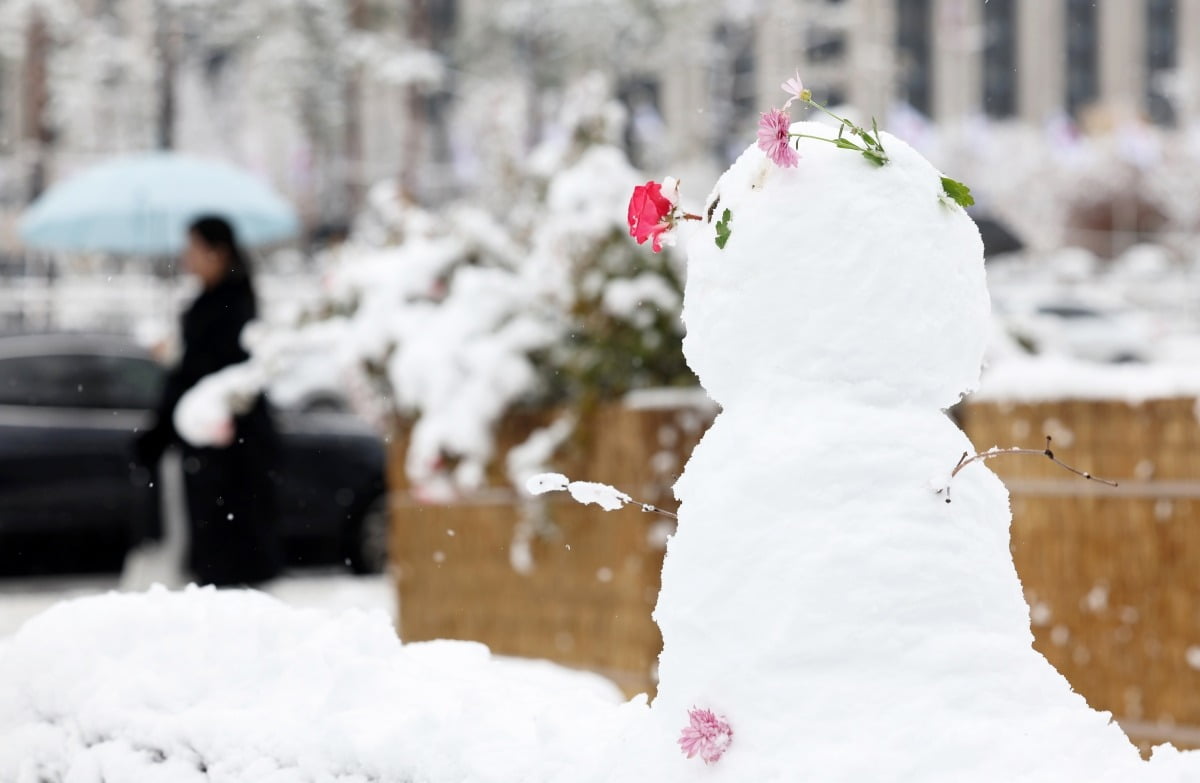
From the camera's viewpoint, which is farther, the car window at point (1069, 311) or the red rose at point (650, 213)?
the car window at point (1069, 311)

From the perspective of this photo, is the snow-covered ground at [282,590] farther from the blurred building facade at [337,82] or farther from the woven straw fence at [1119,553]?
the blurred building facade at [337,82]

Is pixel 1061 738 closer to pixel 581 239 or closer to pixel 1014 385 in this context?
pixel 1014 385

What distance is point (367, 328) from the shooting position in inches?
275

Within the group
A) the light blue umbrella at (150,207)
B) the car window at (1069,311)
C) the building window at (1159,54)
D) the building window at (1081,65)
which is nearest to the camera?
the light blue umbrella at (150,207)

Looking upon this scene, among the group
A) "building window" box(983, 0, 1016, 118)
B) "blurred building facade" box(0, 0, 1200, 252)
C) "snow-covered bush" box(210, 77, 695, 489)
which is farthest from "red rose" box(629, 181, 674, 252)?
"building window" box(983, 0, 1016, 118)

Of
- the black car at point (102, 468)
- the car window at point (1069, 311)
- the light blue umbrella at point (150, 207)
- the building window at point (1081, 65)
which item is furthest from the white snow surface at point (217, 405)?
the building window at point (1081, 65)

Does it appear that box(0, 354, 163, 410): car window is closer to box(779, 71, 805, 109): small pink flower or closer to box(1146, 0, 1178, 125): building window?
box(779, 71, 805, 109): small pink flower

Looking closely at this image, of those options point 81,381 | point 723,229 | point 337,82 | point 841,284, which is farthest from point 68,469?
point 337,82

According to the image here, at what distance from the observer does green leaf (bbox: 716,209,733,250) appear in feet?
7.07

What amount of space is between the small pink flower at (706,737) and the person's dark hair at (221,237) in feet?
17.4

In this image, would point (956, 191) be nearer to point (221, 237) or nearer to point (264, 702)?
point (264, 702)

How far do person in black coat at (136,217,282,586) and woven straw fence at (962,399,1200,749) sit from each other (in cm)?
278

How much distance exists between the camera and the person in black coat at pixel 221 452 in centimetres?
677

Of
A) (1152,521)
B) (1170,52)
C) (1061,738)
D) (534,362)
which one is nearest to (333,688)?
(1061,738)
